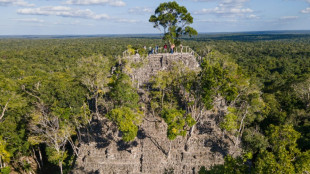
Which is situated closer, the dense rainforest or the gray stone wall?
the dense rainforest

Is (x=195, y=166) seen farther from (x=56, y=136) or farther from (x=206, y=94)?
(x=56, y=136)

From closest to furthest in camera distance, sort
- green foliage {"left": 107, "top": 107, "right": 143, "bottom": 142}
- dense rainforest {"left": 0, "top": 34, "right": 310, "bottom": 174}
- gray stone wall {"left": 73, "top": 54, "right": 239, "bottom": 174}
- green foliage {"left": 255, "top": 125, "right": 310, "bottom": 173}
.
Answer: green foliage {"left": 255, "top": 125, "right": 310, "bottom": 173} < green foliage {"left": 107, "top": 107, "right": 143, "bottom": 142} < dense rainforest {"left": 0, "top": 34, "right": 310, "bottom": 174} < gray stone wall {"left": 73, "top": 54, "right": 239, "bottom": 174}

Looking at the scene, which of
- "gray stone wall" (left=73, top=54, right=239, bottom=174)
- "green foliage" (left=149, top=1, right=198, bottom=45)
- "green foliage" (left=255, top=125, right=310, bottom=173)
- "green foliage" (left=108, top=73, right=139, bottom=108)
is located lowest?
"gray stone wall" (left=73, top=54, right=239, bottom=174)

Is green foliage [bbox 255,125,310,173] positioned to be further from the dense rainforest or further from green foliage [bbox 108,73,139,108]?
green foliage [bbox 108,73,139,108]

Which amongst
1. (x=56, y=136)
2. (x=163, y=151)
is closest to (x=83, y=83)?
(x=56, y=136)

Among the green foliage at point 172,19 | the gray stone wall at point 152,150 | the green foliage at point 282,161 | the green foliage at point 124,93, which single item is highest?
the green foliage at point 172,19

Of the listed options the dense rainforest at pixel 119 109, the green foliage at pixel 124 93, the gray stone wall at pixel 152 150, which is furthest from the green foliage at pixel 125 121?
the gray stone wall at pixel 152 150

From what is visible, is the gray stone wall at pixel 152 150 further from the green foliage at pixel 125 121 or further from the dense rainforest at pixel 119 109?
the green foliage at pixel 125 121

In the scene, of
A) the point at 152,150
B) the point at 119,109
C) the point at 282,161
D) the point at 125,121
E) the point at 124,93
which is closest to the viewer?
the point at 282,161

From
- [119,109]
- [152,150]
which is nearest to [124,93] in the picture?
[119,109]

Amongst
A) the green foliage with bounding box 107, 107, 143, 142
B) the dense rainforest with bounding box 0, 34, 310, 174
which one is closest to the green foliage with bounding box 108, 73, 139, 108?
the dense rainforest with bounding box 0, 34, 310, 174

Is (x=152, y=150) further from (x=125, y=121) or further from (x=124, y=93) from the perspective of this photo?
(x=124, y=93)

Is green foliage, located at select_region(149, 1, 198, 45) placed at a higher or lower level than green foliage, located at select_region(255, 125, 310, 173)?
higher
